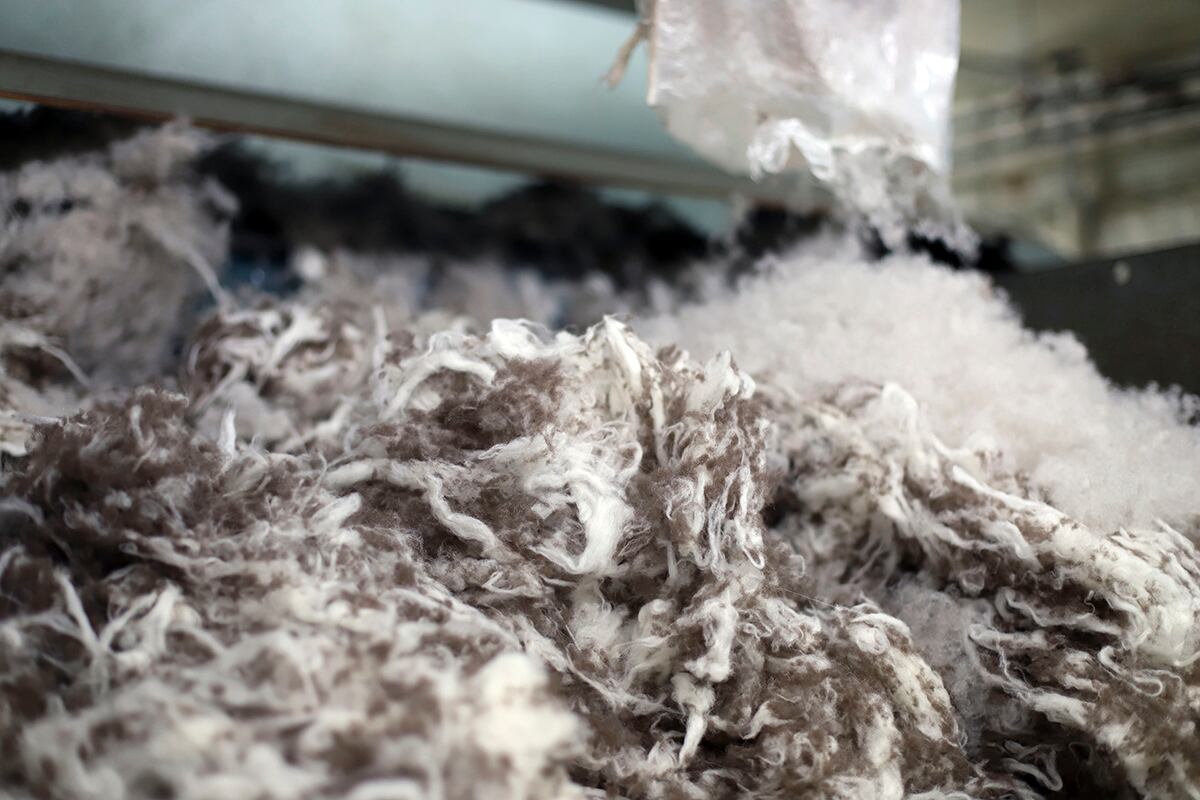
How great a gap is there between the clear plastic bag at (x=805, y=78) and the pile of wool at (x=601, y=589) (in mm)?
183

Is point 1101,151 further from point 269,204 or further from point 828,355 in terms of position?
point 269,204

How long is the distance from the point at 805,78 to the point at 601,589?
1.32 ft

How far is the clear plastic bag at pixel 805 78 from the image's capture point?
26.6 inches

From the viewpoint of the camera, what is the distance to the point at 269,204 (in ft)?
2.94

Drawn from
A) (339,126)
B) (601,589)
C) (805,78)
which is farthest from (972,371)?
(339,126)

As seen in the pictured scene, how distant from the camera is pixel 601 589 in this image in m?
0.49

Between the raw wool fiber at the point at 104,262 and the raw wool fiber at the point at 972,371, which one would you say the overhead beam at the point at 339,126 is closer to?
the raw wool fiber at the point at 104,262

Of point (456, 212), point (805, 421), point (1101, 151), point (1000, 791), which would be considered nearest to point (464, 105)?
point (456, 212)

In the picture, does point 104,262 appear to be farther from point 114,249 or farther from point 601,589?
point 601,589

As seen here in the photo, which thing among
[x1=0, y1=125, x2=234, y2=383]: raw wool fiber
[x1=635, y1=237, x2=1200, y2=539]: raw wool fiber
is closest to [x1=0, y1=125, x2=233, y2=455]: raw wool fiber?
[x1=0, y1=125, x2=234, y2=383]: raw wool fiber

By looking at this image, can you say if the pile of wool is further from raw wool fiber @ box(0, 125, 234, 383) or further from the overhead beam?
the overhead beam

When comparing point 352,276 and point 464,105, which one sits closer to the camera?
point 352,276

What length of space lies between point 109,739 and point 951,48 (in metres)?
0.70

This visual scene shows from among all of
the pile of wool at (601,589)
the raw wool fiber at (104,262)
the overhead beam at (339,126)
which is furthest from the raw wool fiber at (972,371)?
the raw wool fiber at (104,262)
